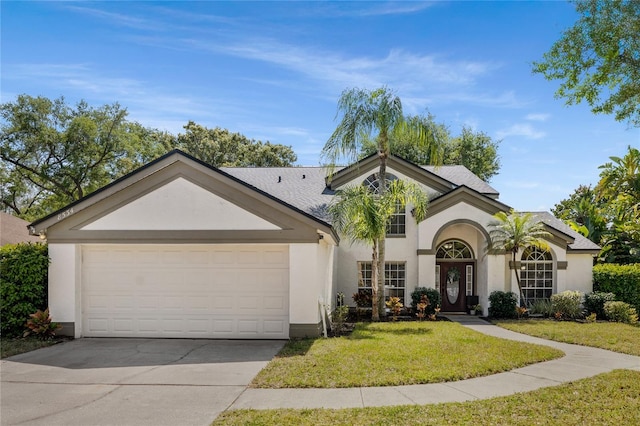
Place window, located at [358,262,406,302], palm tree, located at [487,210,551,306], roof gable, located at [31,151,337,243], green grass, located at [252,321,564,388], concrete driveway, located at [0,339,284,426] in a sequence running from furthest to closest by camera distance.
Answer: window, located at [358,262,406,302] < palm tree, located at [487,210,551,306] < roof gable, located at [31,151,337,243] < green grass, located at [252,321,564,388] < concrete driveway, located at [0,339,284,426]

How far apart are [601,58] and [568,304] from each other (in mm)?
11660

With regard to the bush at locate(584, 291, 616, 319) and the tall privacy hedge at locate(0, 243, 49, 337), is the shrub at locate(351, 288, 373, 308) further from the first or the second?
the tall privacy hedge at locate(0, 243, 49, 337)

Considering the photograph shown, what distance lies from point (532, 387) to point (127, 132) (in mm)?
32214

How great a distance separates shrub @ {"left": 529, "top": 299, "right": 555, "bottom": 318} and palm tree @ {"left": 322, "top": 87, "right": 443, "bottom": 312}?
6892mm

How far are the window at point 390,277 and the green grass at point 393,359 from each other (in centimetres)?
534

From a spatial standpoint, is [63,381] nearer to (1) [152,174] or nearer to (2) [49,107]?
(1) [152,174]

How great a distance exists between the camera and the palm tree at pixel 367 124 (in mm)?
14414

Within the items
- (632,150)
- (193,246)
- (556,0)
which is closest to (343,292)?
(193,246)

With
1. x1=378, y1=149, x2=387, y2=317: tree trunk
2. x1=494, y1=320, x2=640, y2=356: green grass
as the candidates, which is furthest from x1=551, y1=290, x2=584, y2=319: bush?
x1=378, y1=149, x2=387, y2=317: tree trunk

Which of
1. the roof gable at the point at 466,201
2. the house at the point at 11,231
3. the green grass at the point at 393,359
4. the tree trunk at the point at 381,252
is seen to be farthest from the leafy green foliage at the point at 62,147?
the green grass at the point at 393,359

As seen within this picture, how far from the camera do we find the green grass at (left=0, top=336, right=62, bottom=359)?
9527 mm

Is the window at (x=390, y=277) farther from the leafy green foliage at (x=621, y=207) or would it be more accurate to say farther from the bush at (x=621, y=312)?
the leafy green foliage at (x=621, y=207)

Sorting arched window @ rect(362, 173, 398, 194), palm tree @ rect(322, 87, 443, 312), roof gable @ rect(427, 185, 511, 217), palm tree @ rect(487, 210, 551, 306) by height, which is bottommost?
palm tree @ rect(487, 210, 551, 306)

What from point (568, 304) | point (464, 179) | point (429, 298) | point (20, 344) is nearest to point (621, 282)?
point (568, 304)
